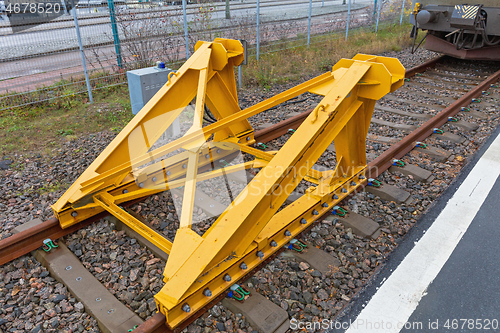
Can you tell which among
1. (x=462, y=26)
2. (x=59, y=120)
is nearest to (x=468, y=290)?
(x=59, y=120)

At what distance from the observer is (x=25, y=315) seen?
2.66 meters

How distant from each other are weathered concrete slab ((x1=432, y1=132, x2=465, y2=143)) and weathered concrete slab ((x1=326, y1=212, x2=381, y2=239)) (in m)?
2.71

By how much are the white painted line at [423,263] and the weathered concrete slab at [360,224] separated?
38 cm

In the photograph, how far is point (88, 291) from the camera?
282cm

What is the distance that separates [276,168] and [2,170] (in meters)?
4.09

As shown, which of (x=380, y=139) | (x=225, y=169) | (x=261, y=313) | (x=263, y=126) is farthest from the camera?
(x=263, y=126)

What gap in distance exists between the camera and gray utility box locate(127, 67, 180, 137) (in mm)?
5578

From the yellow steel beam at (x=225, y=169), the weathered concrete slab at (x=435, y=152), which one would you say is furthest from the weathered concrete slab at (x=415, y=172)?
the yellow steel beam at (x=225, y=169)

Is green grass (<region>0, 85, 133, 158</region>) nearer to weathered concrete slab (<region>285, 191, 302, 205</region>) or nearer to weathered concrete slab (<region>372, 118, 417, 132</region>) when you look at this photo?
weathered concrete slab (<region>285, 191, 302, 205</region>)

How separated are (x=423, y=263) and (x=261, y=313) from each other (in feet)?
5.07

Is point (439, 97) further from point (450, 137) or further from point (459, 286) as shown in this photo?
point (459, 286)

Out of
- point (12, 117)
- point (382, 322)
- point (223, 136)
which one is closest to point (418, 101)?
point (223, 136)

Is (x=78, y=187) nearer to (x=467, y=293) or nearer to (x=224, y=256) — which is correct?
(x=224, y=256)

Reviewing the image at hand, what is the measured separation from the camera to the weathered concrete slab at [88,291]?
2.55 m
